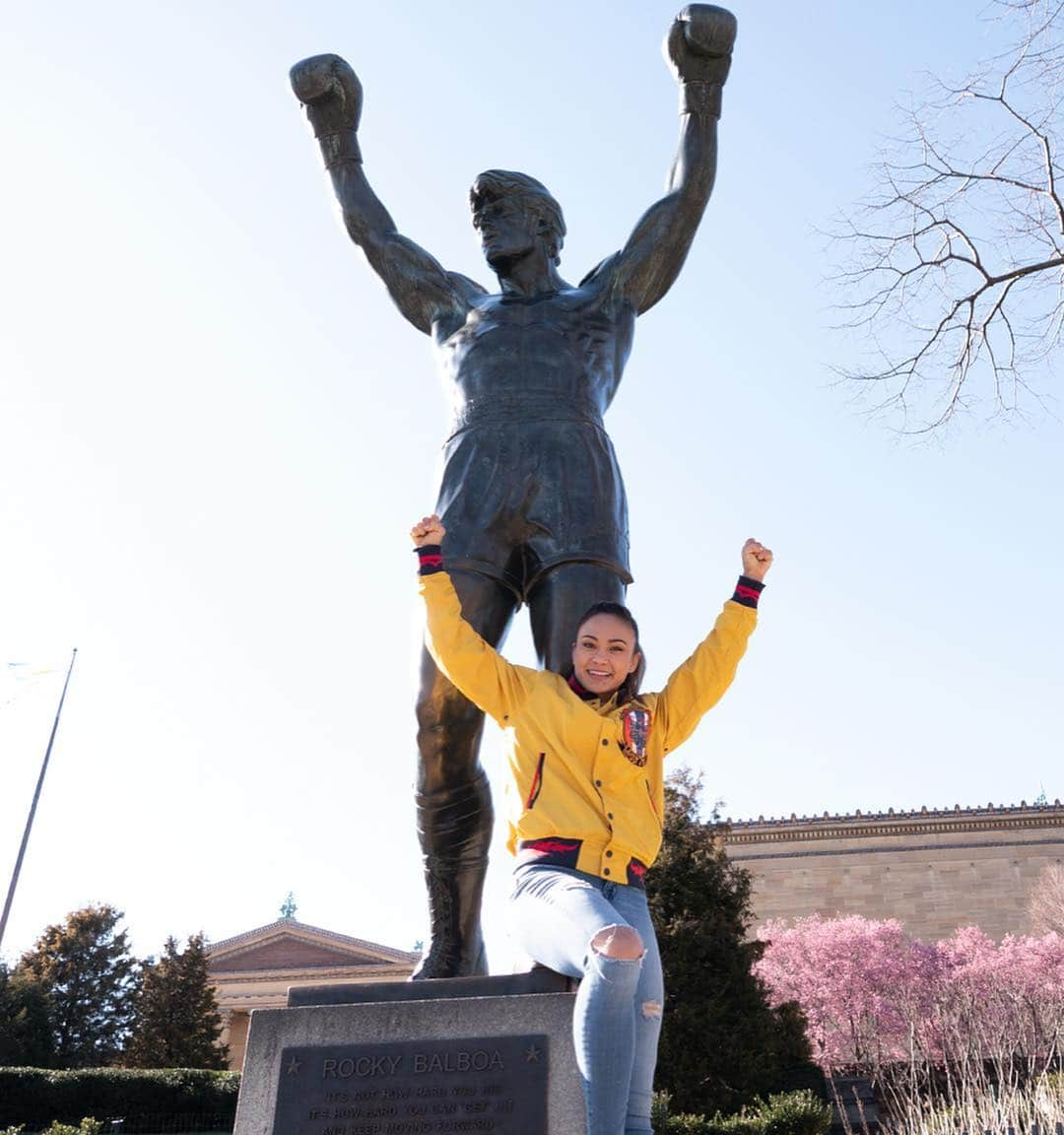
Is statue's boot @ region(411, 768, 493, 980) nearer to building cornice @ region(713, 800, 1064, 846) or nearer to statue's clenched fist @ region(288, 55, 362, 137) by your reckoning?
statue's clenched fist @ region(288, 55, 362, 137)

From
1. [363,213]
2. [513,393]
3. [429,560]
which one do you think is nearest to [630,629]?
[429,560]

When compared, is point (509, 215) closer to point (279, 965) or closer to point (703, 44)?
point (703, 44)

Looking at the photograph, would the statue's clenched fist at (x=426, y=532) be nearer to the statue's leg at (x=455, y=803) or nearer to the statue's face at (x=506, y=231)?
the statue's leg at (x=455, y=803)

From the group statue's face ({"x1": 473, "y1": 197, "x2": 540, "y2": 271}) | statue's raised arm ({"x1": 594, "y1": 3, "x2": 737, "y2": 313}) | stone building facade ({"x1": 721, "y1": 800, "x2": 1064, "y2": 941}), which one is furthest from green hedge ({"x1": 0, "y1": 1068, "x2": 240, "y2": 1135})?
stone building facade ({"x1": 721, "y1": 800, "x2": 1064, "y2": 941})

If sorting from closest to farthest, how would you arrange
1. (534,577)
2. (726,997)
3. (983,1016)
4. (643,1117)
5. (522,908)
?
(643,1117), (522,908), (534,577), (726,997), (983,1016)

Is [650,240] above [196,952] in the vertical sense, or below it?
below

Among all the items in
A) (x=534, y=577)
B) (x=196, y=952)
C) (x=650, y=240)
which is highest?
(x=196, y=952)

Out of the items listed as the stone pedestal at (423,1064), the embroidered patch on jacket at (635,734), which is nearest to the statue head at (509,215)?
the embroidered patch on jacket at (635,734)

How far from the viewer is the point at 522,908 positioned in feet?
10.1

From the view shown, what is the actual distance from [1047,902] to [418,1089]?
40385mm

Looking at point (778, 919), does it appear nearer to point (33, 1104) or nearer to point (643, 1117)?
point (33, 1104)

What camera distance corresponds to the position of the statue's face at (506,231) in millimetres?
5156

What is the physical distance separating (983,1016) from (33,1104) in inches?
695

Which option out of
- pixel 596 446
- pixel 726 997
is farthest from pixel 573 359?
pixel 726 997
